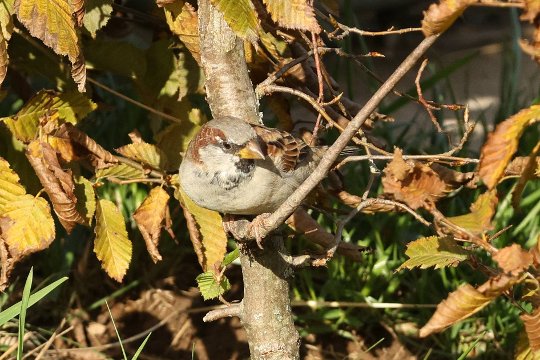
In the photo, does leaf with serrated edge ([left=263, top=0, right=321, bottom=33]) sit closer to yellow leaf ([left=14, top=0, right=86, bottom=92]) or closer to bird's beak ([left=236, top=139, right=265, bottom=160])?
bird's beak ([left=236, top=139, right=265, bottom=160])

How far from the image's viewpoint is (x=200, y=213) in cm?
211

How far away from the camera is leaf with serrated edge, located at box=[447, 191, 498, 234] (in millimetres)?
1453

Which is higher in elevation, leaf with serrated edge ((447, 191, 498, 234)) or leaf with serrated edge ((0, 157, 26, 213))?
leaf with serrated edge ((447, 191, 498, 234))

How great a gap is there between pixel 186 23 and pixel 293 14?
464mm

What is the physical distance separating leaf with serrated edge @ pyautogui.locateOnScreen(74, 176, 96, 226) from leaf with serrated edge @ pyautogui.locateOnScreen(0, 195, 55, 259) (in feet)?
0.41

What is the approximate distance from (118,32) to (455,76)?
349 cm

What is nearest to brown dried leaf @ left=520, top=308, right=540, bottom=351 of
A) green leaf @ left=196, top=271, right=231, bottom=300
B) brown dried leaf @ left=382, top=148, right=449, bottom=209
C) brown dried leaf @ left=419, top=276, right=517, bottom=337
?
brown dried leaf @ left=419, top=276, right=517, bottom=337

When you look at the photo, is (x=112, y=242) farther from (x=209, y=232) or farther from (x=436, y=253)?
(x=436, y=253)

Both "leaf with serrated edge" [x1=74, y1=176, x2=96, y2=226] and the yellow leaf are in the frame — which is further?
"leaf with serrated edge" [x1=74, y1=176, x2=96, y2=226]

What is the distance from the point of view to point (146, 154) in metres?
2.12

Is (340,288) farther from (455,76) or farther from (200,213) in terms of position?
(455,76)

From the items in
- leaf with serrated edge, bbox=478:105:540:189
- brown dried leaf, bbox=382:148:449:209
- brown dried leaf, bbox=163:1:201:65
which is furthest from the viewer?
brown dried leaf, bbox=163:1:201:65

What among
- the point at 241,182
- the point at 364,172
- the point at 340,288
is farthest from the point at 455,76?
the point at 241,182

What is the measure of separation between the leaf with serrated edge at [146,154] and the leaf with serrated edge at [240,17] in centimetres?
60
